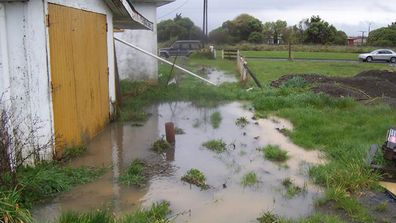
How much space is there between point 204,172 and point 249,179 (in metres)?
0.78

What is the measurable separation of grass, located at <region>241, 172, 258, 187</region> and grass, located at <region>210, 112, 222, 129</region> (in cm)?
373

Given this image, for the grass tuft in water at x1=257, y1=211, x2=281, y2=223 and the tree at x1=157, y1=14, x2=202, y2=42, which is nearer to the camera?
the grass tuft in water at x1=257, y1=211, x2=281, y2=223

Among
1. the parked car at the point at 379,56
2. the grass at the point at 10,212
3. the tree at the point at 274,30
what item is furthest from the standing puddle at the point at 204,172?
the tree at the point at 274,30

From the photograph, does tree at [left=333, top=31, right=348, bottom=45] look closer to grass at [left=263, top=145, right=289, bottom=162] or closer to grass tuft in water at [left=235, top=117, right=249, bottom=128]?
grass tuft in water at [left=235, top=117, right=249, bottom=128]

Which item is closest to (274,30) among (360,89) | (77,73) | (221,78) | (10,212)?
(221,78)

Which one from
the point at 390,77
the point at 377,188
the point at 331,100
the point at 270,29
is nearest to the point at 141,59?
the point at 331,100

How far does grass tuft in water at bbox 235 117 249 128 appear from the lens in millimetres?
11047

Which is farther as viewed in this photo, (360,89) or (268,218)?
(360,89)

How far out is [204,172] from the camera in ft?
24.0

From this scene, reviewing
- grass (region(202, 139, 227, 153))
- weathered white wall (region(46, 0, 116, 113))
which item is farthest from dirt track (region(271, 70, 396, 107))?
weathered white wall (region(46, 0, 116, 113))

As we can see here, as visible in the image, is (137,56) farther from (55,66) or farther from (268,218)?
(268,218)

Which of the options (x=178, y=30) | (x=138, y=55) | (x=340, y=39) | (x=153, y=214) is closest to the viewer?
(x=153, y=214)

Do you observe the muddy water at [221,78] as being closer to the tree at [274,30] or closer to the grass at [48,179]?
the grass at [48,179]

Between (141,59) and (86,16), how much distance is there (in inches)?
359
